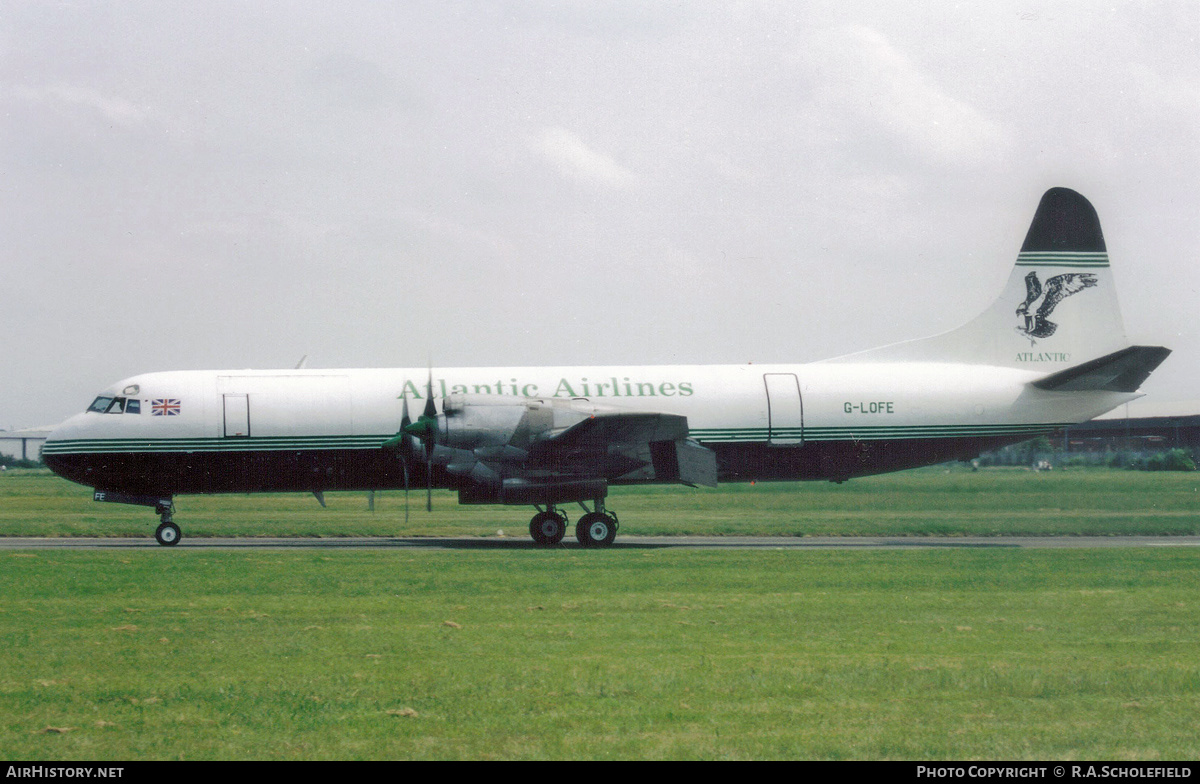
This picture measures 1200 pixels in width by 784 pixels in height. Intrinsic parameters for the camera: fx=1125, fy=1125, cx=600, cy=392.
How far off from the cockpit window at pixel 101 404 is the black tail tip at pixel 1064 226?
2380 cm

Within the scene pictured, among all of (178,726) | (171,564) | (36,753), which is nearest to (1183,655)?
(178,726)

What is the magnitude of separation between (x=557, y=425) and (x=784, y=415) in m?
5.91

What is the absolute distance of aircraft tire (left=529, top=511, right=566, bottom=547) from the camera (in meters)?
26.2

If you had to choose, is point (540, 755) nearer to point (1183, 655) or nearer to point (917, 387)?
point (1183, 655)

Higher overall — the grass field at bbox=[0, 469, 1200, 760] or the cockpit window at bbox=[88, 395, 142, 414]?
the cockpit window at bbox=[88, 395, 142, 414]

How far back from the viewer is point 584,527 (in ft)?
85.7

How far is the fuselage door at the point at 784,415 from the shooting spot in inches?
1078

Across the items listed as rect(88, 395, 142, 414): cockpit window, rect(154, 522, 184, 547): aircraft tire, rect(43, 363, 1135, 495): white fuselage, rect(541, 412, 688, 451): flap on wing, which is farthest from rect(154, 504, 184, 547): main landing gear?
rect(541, 412, 688, 451): flap on wing

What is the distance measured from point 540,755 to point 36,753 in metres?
3.21

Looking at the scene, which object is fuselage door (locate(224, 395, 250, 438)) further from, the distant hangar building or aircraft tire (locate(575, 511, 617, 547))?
the distant hangar building

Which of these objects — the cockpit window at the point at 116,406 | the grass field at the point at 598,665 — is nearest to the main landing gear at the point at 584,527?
the grass field at the point at 598,665

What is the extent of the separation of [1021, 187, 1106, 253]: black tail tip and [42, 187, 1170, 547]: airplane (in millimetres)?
3785

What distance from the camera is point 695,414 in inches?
1070

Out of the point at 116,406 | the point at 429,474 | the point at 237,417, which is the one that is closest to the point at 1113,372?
the point at 429,474
